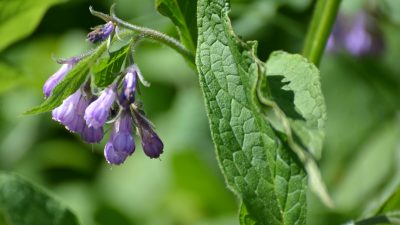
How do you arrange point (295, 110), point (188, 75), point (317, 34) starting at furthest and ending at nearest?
point (188, 75) → point (317, 34) → point (295, 110)

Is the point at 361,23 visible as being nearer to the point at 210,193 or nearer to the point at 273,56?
the point at 210,193

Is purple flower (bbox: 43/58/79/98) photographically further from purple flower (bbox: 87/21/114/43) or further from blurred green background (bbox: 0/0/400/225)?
blurred green background (bbox: 0/0/400/225)

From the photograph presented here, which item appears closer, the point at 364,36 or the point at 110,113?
the point at 110,113

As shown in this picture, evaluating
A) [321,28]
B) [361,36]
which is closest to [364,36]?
[361,36]

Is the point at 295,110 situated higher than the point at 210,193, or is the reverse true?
the point at 295,110

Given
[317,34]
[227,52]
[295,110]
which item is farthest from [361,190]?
[227,52]

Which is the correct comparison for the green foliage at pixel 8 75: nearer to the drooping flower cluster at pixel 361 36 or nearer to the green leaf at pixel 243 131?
the green leaf at pixel 243 131

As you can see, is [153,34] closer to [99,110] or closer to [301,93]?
[99,110]
